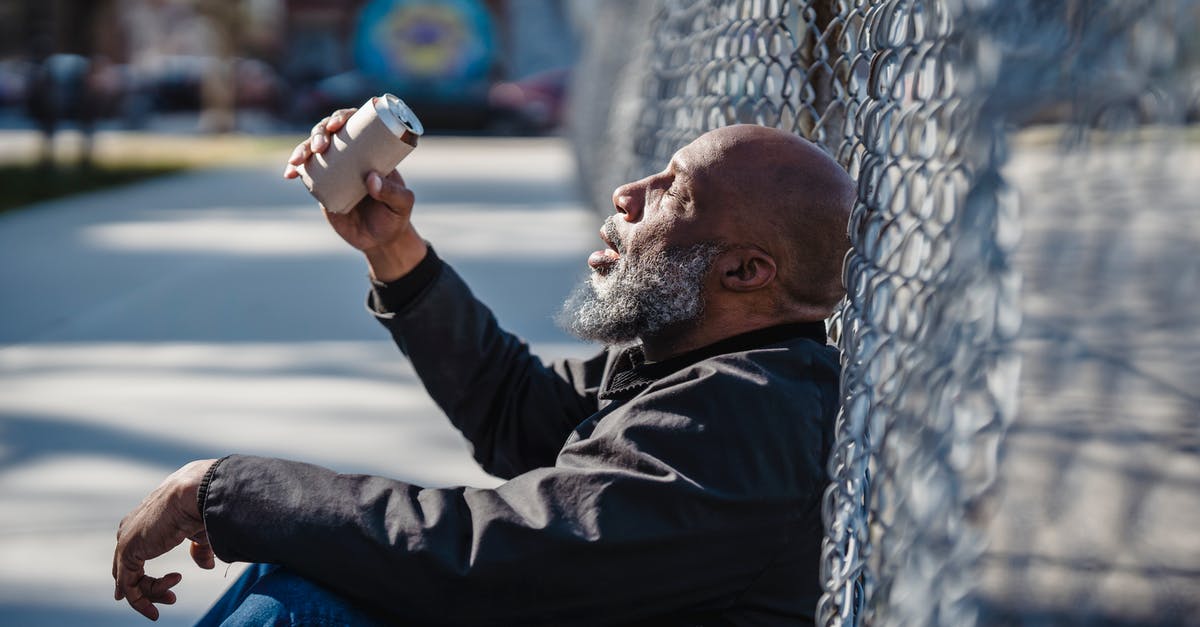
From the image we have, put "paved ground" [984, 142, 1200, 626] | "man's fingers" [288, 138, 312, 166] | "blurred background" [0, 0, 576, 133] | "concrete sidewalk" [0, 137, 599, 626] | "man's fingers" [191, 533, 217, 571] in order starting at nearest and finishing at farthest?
"paved ground" [984, 142, 1200, 626]
"man's fingers" [191, 533, 217, 571]
"man's fingers" [288, 138, 312, 166]
"concrete sidewalk" [0, 137, 599, 626]
"blurred background" [0, 0, 576, 133]

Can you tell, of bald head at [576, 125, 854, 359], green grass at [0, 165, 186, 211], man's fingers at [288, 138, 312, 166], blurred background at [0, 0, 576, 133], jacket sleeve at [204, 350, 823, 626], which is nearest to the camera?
jacket sleeve at [204, 350, 823, 626]

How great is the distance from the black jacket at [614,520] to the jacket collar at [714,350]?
0.07 metres

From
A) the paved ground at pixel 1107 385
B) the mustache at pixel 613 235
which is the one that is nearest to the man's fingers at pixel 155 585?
the mustache at pixel 613 235

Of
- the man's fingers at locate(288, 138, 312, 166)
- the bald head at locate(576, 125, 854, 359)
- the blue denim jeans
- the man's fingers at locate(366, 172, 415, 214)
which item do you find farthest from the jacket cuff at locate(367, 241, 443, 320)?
the blue denim jeans

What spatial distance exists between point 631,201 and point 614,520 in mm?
586

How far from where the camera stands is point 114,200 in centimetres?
1227

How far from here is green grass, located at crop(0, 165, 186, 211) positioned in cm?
1236

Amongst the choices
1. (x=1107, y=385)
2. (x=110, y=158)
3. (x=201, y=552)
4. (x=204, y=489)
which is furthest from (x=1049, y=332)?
(x=110, y=158)

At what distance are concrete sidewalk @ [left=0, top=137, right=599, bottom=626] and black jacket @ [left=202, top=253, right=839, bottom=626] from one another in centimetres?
179

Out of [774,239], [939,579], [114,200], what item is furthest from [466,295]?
[114,200]

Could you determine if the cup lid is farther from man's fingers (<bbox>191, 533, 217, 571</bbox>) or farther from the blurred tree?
the blurred tree

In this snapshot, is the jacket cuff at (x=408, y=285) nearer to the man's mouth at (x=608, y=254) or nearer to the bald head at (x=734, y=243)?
the man's mouth at (x=608, y=254)

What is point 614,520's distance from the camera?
1.62 meters

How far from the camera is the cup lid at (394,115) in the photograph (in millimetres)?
2109
